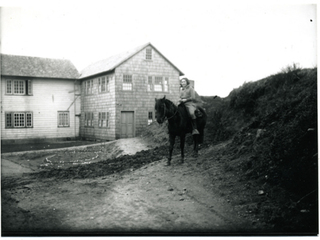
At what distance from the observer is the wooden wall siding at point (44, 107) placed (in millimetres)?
6913

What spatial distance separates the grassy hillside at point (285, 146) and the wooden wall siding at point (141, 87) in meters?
5.36

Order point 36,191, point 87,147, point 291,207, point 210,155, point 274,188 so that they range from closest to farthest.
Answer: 1. point 291,207
2. point 274,188
3. point 36,191
4. point 210,155
5. point 87,147

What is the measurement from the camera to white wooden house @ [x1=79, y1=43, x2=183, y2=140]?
14.3 metres

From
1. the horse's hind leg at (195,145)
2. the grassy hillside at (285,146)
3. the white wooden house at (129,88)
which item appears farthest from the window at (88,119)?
the grassy hillside at (285,146)

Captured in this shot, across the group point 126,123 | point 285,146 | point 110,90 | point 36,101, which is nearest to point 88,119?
point 36,101

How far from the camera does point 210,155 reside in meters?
8.24

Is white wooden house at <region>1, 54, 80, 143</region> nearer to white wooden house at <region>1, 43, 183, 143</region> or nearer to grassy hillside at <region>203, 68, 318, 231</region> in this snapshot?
white wooden house at <region>1, 43, 183, 143</region>

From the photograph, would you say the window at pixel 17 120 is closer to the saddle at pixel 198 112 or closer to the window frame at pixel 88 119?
the window frame at pixel 88 119

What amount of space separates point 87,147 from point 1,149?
4035 mm

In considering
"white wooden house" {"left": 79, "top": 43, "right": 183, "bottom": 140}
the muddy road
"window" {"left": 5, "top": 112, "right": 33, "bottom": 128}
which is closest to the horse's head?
the muddy road

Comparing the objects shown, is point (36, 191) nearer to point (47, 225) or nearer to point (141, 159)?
point (47, 225)

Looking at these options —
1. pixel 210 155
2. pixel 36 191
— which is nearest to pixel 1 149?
pixel 36 191

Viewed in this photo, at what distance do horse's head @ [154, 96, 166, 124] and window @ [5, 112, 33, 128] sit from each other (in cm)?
320

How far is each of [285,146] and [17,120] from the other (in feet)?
20.2
